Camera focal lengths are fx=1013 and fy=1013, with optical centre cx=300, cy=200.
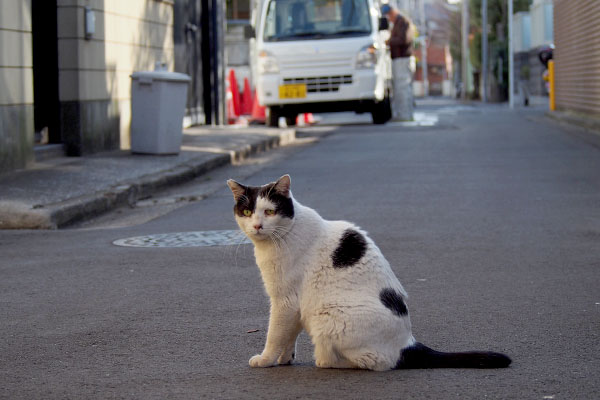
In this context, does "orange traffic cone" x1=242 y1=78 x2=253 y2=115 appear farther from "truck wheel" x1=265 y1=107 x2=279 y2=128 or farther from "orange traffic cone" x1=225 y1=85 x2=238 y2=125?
"truck wheel" x1=265 y1=107 x2=279 y2=128

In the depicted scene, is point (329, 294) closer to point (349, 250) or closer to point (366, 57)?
point (349, 250)

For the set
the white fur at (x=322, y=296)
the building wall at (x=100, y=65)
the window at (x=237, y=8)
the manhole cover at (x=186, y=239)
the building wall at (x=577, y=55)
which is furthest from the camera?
the window at (x=237, y=8)

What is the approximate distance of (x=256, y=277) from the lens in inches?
264

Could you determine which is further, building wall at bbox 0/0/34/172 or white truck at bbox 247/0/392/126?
white truck at bbox 247/0/392/126

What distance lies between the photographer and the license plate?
882 inches

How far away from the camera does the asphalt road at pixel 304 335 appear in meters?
4.24

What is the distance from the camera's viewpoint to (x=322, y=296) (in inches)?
169

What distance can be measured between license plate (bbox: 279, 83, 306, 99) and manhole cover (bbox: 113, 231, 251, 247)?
14.0 metres

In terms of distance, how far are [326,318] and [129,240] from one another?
438 centimetres

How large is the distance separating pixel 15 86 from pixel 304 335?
7913mm

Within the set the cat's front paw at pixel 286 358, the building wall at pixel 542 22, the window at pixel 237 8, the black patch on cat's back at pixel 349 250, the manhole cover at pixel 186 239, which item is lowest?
the cat's front paw at pixel 286 358

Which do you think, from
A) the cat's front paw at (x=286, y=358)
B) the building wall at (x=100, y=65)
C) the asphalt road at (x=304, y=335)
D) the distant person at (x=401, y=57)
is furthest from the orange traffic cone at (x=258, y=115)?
the cat's front paw at (x=286, y=358)

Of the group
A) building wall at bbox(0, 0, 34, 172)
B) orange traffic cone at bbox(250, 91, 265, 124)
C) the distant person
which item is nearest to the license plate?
the distant person

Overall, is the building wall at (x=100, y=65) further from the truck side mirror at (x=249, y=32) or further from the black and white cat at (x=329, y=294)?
the black and white cat at (x=329, y=294)
